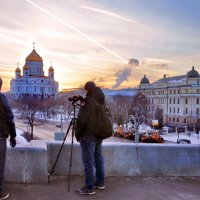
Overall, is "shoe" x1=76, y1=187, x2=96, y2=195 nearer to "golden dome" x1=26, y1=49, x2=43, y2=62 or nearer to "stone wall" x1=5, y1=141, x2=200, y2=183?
"stone wall" x1=5, y1=141, x2=200, y2=183

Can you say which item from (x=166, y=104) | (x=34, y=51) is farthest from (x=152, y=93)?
(x=34, y=51)

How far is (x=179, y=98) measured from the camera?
81938 millimetres

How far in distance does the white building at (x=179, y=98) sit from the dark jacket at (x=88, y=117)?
220 ft

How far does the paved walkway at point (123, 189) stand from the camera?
4910 mm

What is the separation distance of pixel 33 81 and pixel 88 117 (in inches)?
5667

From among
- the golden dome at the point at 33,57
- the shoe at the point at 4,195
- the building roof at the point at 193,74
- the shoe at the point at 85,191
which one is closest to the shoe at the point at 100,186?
the shoe at the point at 85,191

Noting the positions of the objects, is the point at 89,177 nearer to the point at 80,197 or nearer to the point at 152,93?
the point at 80,197

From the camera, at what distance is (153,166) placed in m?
6.09

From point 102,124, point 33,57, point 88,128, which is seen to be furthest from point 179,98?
point 88,128

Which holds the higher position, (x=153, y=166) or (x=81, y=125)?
(x=81, y=125)

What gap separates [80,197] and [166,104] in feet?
275

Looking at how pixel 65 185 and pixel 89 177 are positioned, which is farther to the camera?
pixel 65 185

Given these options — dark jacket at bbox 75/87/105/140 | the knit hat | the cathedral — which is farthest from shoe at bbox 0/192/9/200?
the cathedral

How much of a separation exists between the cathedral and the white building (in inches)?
2533
